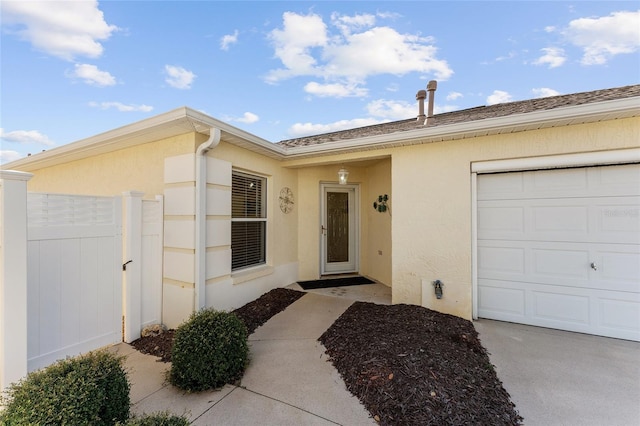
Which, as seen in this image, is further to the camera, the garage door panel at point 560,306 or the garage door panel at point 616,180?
the garage door panel at point 560,306

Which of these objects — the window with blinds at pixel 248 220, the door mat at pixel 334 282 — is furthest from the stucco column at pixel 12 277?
the door mat at pixel 334 282

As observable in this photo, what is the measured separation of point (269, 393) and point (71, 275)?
110 inches

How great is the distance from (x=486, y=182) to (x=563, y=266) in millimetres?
1687

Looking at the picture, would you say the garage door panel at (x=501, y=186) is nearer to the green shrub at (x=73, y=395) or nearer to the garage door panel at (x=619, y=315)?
the garage door panel at (x=619, y=315)

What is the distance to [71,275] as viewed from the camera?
298 centimetres

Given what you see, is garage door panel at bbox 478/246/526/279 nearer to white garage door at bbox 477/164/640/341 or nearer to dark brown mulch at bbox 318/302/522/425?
white garage door at bbox 477/164/640/341

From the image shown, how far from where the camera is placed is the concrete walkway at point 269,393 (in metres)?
2.12

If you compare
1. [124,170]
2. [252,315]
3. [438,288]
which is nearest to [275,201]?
[252,315]

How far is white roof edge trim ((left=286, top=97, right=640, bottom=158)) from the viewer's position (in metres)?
3.14

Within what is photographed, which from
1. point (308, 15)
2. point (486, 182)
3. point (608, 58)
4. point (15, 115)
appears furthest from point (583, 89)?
point (15, 115)

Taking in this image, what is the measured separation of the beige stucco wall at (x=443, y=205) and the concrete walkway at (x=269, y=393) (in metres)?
2.20

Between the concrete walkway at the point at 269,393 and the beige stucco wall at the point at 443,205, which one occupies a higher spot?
the beige stucco wall at the point at 443,205

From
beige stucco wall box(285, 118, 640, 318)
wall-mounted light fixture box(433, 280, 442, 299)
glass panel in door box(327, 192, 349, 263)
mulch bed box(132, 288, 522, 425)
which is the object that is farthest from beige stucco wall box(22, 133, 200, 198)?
wall-mounted light fixture box(433, 280, 442, 299)

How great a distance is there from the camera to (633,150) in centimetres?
333
